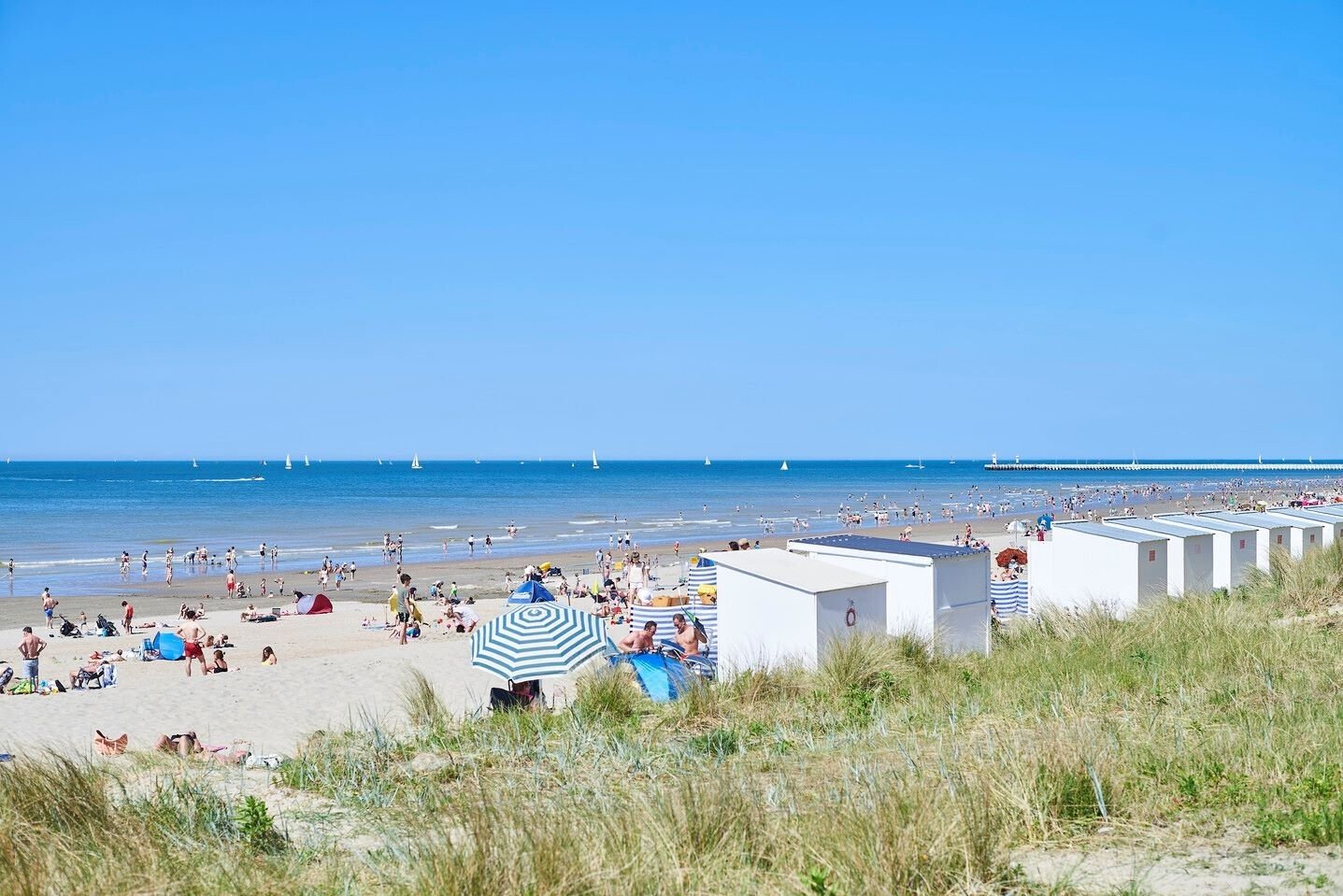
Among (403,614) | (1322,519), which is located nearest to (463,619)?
(403,614)

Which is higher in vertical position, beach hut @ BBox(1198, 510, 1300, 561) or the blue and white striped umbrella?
beach hut @ BBox(1198, 510, 1300, 561)

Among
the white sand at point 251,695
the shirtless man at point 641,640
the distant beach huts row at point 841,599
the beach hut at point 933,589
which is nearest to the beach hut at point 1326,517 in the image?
the beach hut at point 933,589

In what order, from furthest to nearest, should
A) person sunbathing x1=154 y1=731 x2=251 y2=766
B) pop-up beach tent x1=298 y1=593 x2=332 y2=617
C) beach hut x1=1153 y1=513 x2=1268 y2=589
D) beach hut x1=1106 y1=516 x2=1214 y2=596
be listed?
1. pop-up beach tent x1=298 y1=593 x2=332 y2=617
2. beach hut x1=1153 y1=513 x2=1268 y2=589
3. beach hut x1=1106 y1=516 x2=1214 y2=596
4. person sunbathing x1=154 y1=731 x2=251 y2=766

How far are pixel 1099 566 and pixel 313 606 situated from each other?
755 inches

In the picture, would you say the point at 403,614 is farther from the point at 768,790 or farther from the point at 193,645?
the point at 768,790

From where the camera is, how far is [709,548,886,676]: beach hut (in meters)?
10.2

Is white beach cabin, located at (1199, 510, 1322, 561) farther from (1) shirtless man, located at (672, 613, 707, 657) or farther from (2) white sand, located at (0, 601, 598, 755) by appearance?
(2) white sand, located at (0, 601, 598, 755)

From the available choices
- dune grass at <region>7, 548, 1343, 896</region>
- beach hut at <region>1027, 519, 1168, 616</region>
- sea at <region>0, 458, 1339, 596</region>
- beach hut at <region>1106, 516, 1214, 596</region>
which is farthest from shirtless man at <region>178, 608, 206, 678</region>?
sea at <region>0, 458, 1339, 596</region>

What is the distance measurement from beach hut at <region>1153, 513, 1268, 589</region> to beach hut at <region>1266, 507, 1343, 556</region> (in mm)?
1452

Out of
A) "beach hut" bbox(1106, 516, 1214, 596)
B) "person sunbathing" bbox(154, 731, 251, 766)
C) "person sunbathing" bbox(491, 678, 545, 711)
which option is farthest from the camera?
"beach hut" bbox(1106, 516, 1214, 596)

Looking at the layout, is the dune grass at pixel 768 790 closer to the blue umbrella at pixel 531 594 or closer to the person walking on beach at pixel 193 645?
the person walking on beach at pixel 193 645

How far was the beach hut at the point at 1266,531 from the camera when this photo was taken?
16.6 m

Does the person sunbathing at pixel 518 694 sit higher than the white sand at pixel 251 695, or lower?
higher

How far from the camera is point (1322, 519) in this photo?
19281 mm
